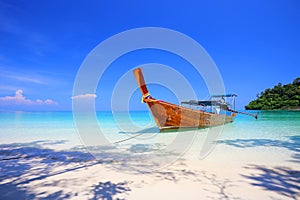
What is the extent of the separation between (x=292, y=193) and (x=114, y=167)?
11.6ft

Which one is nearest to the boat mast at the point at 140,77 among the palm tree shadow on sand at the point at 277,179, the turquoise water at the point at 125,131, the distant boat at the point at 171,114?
the distant boat at the point at 171,114

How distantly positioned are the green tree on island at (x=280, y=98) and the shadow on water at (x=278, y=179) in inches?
2395

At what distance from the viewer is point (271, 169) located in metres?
4.45

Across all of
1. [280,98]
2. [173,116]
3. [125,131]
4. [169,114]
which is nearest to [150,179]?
[169,114]

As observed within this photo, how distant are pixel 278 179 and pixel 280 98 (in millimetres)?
64484

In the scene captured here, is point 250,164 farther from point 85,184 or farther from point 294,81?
point 294,81

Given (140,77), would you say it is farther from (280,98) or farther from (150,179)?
(280,98)

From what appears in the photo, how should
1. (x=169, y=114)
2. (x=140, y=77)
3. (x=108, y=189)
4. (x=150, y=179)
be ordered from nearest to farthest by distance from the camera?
(x=108, y=189), (x=150, y=179), (x=140, y=77), (x=169, y=114)

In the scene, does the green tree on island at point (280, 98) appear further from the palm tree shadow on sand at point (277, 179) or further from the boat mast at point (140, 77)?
the palm tree shadow on sand at point (277, 179)

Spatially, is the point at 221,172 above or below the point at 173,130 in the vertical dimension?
below

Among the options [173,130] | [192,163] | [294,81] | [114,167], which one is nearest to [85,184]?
[114,167]

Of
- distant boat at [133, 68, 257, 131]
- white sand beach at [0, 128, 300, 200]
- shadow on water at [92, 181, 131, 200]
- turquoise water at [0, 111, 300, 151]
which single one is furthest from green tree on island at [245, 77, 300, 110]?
shadow on water at [92, 181, 131, 200]

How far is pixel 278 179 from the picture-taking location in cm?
377

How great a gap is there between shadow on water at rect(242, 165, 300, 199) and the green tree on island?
200 ft
